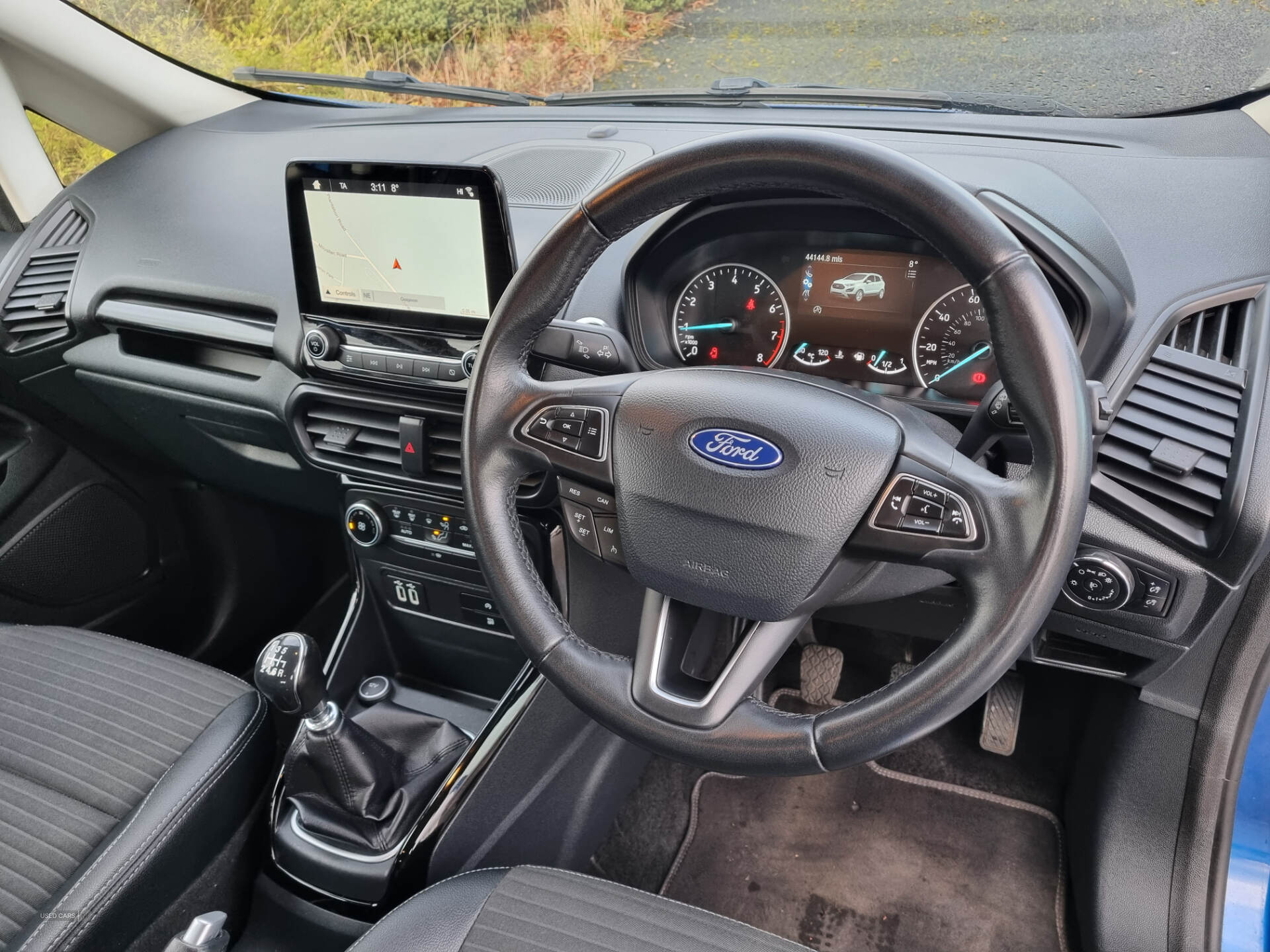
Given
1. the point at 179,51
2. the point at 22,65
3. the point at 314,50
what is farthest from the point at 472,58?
the point at 22,65

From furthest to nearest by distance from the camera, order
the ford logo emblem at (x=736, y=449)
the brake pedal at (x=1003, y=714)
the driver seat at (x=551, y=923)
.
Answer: the brake pedal at (x=1003, y=714) → the driver seat at (x=551, y=923) → the ford logo emblem at (x=736, y=449)

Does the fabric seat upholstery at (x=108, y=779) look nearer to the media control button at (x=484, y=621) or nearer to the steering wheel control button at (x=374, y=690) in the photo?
the steering wheel control button at (x=374, y=690)

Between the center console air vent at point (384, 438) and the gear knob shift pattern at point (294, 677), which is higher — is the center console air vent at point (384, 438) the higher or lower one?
the higher one

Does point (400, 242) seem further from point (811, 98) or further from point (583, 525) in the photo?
point (811, 98)

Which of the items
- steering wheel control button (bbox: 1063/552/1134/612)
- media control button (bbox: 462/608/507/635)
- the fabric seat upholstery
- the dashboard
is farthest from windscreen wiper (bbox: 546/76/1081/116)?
the fabric seat upholstery

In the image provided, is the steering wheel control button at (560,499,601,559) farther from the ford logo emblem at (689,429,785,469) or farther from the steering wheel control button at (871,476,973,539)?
the steering wheel control button at (871,476,973,539)

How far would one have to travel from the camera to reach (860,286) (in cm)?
132

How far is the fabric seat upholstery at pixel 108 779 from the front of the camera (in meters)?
1.17

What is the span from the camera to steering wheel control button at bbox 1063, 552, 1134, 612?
116 cm

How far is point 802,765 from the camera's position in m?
0.88

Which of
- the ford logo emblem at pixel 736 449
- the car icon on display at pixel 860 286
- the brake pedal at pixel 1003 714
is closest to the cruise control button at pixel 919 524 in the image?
the ford logo emblem at pixel 736 449

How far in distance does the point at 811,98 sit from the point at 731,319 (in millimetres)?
468

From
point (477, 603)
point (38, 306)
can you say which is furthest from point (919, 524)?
point (38, 306)

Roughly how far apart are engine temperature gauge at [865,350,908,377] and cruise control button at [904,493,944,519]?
48 cm
